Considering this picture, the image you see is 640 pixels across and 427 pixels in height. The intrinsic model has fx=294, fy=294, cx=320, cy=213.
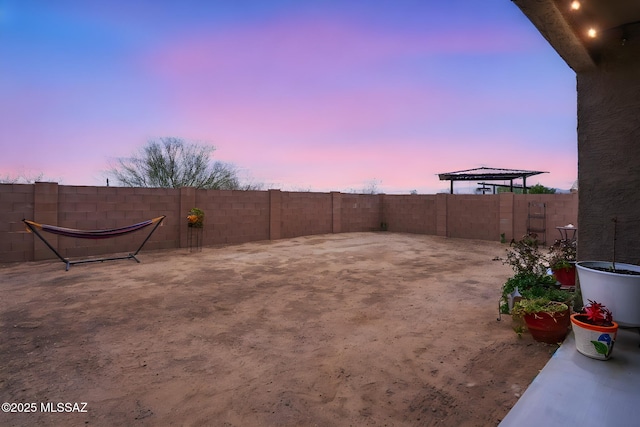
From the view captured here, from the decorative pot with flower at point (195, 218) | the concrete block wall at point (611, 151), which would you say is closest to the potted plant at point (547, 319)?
the concrete block wall at point (611, 151)

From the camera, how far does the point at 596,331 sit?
5.28ft

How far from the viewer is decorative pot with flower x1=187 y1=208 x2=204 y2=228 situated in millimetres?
6648

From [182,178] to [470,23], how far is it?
36.5 ft

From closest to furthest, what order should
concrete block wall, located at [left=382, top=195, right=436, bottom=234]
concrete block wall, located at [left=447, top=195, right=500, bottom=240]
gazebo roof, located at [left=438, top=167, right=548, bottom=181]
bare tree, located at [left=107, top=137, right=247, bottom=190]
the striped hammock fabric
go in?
the striped hammock fabric < concrete block wall, located at [left=447, top=195, right=500, bottom=240] < concrete block wall, located at [left=382, top=195, right=436, bottom=234] < gazebo roof, located at [left=438, top=167, right=548, bottom=181] < bare tree, located at [left=107, top=137, right=247, bottom=190]

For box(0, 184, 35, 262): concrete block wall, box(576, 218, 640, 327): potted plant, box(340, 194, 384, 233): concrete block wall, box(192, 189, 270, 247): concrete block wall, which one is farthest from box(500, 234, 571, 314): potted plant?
box(340, 194, 384, 233): concrete block wall

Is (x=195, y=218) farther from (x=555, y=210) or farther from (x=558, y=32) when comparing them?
(x=555, y=210)

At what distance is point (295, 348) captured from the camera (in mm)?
2182

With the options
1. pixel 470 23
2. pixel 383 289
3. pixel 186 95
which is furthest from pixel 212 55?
pixel 383 289

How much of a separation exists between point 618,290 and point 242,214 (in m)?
7.39

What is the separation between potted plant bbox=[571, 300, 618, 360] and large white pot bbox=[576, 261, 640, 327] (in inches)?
2.3

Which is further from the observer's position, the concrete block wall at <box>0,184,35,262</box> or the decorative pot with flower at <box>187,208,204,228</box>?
the decorative pot with flower at <box>187,208,204,228</box>

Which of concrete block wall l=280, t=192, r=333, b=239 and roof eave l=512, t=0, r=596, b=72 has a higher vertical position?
roof eave l=512, t=0, r=596, b=72

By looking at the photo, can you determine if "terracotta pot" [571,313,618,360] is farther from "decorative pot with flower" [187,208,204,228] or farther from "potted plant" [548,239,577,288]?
"decorative pot with flower" [187,208,204,228]

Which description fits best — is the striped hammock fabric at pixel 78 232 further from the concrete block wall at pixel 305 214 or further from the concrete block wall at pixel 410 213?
the concrete block wall at pixel 410 213
